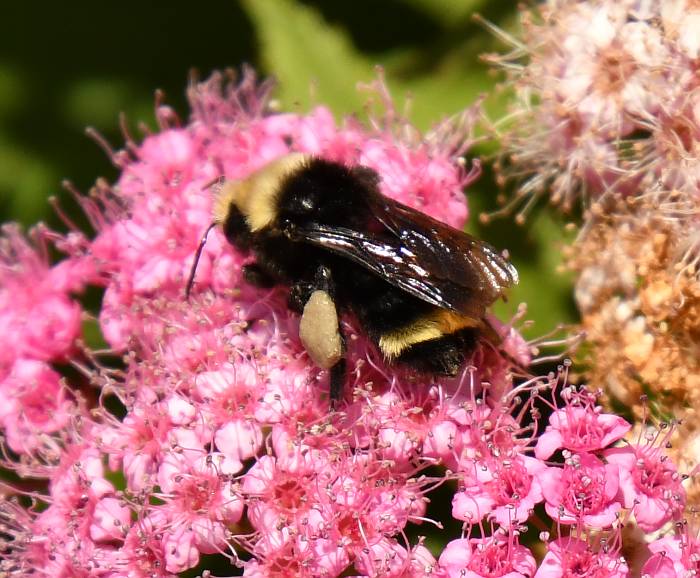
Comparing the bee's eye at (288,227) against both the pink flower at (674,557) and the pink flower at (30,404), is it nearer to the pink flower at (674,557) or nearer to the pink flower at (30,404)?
the pink flower at (30,404)

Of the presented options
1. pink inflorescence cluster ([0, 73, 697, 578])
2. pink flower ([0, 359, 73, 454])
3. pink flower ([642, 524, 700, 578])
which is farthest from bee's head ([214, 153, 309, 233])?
pink flower ([642, 524, 700, 578])

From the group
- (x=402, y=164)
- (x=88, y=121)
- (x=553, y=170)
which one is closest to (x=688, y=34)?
(x=553, y=170)

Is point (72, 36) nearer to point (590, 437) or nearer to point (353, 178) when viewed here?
point (353, 178)

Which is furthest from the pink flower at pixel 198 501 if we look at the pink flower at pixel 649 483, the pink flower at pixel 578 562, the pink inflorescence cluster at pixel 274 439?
the pink flower at pixel 649 483

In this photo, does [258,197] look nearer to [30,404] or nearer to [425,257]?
[425,257]

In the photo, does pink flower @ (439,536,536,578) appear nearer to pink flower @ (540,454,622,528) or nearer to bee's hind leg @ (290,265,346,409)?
pink flower @ (540,454,622,528)
